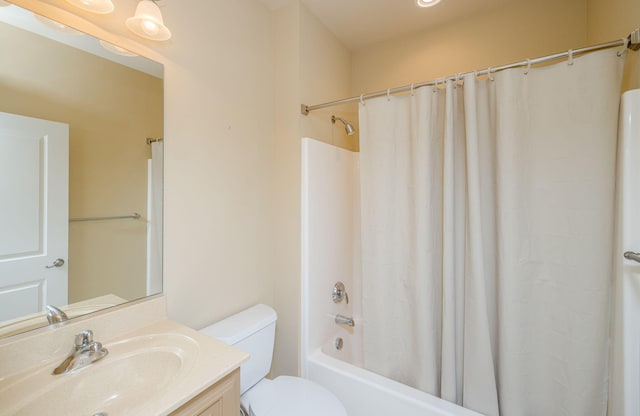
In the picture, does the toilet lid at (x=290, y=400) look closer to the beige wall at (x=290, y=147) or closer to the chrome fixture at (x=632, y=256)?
the beige wall at (x=290, y=147)

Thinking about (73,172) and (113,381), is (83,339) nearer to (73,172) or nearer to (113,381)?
(113,381)

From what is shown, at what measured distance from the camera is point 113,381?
0.89 m

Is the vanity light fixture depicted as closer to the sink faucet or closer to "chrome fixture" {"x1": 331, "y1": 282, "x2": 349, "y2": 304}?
"chrome fixture" {"x1": 331, "y1": 282, "x2": 349, "y2": 304}

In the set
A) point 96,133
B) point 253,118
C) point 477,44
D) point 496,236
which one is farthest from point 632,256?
point 96,133

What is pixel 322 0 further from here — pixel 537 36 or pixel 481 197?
pixel 481 197

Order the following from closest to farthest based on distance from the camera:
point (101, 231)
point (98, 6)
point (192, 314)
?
1. point (98, 6)
2. point (101, 231)
3. point (192, 314)

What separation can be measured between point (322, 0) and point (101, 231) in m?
1.75

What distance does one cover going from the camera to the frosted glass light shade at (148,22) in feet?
3.31

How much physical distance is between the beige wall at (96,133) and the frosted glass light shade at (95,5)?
152mm

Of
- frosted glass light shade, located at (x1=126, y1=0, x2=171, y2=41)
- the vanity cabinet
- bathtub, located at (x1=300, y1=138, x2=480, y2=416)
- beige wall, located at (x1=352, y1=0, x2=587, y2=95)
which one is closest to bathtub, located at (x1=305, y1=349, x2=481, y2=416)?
bathtub, located at (x1=300, y1=138, x2=480, y2=416)

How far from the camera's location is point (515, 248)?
1.23 meters

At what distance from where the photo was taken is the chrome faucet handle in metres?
0.90

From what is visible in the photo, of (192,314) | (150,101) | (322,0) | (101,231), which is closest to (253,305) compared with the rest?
(192,314)

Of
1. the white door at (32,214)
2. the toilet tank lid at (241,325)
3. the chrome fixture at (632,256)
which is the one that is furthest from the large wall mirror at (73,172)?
the chrome fixture at (632,256)
